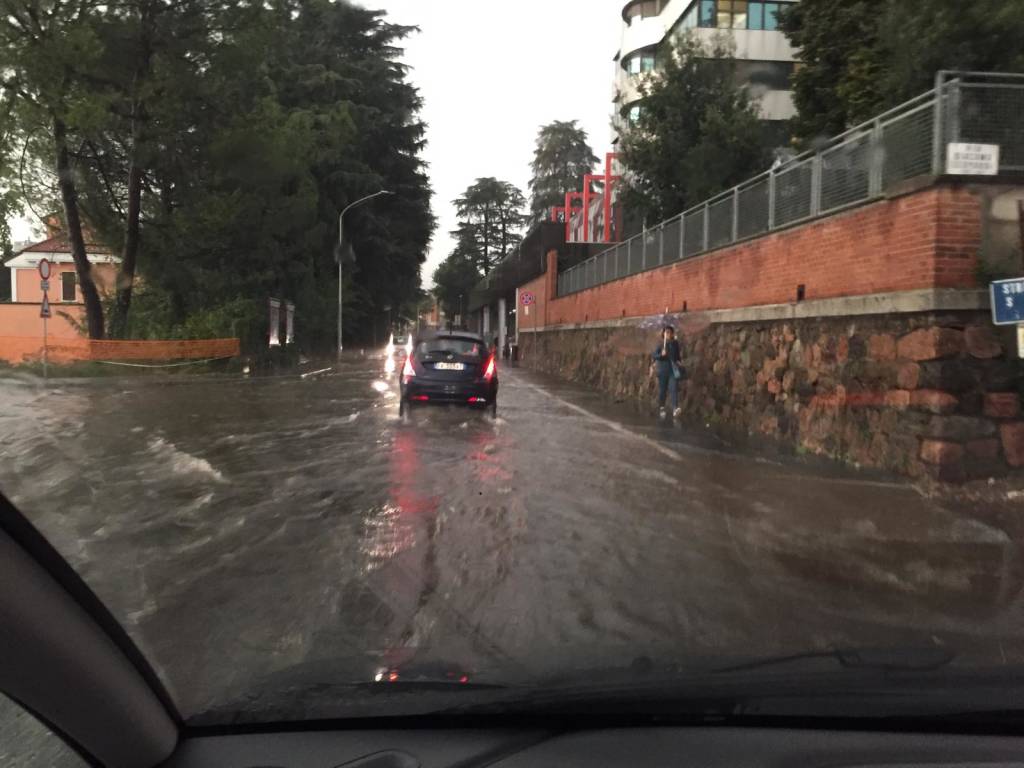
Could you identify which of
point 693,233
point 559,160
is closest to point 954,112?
point 693,233

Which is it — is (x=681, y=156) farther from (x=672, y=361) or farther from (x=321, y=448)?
(x=321, y=448)

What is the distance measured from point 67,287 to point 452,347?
37297 mm

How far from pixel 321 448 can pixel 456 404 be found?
4026 millimetres

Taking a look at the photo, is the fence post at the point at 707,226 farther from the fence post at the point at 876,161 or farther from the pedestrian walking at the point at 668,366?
the fence post at the point at 876,161

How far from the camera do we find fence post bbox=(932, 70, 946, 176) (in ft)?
31.3

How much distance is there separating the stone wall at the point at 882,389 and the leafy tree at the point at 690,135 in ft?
27.7

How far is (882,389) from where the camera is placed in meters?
10.3

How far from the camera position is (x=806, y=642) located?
14.8 ft

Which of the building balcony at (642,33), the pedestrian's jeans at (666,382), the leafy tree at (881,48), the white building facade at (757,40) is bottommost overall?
the pedestrian's jeans at (666,382)

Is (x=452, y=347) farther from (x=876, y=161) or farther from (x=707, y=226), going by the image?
(x=876, y=161)

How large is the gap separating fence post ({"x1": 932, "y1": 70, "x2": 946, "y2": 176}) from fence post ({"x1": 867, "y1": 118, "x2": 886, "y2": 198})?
1096 mm

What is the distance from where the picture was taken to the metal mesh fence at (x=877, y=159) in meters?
9.61

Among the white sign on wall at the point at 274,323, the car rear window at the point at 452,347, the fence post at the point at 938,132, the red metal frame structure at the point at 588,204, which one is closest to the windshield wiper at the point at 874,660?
the fence post at the point at 938,132

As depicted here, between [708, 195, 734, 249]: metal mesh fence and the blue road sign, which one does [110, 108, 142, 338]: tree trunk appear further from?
the blue road sign
